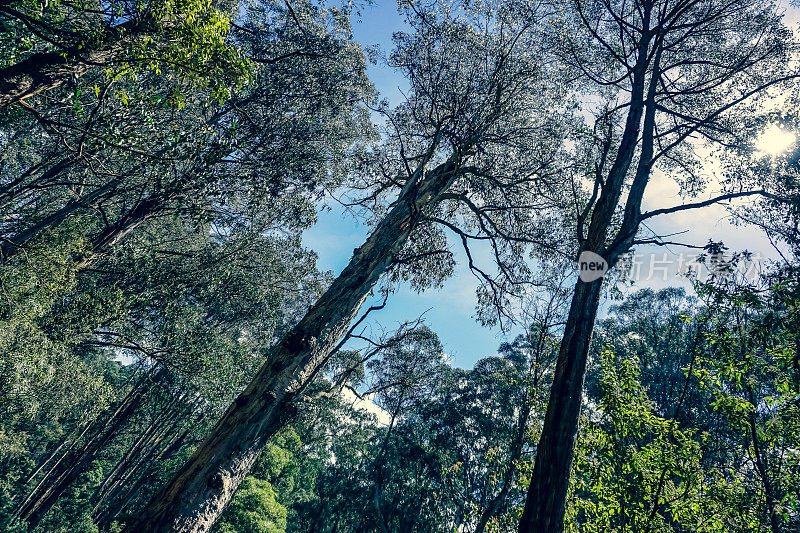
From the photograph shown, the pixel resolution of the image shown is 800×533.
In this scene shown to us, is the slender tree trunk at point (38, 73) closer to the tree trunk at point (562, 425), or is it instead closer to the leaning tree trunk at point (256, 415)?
the leaning tree trunk at point (256, 415)

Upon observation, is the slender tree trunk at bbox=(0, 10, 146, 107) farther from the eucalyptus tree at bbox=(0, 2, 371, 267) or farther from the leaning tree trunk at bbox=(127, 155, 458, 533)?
the eucalyptus tree at bbox=(0, 2, 371, 267)

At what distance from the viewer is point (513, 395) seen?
16.8 meters

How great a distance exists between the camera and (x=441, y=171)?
22.0 ft

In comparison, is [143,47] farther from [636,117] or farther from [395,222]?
[636,117]

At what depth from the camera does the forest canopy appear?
3.66 meters

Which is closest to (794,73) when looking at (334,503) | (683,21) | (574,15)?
(683,21)

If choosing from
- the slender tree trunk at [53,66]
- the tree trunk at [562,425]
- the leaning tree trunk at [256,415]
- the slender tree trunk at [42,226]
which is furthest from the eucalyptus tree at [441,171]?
the slender tree trunk at [42,226]

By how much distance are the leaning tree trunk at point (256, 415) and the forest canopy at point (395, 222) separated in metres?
0.02

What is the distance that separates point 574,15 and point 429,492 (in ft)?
69.9

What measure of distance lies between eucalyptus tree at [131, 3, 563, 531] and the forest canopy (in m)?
0.05

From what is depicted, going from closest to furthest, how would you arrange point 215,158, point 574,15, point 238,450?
point 238,450 < point 215,158 < point 574,15

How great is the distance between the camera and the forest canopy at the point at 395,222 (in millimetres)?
3662

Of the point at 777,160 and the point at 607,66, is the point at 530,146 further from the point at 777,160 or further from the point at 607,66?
the point at 777,160

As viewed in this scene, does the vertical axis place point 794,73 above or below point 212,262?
above
